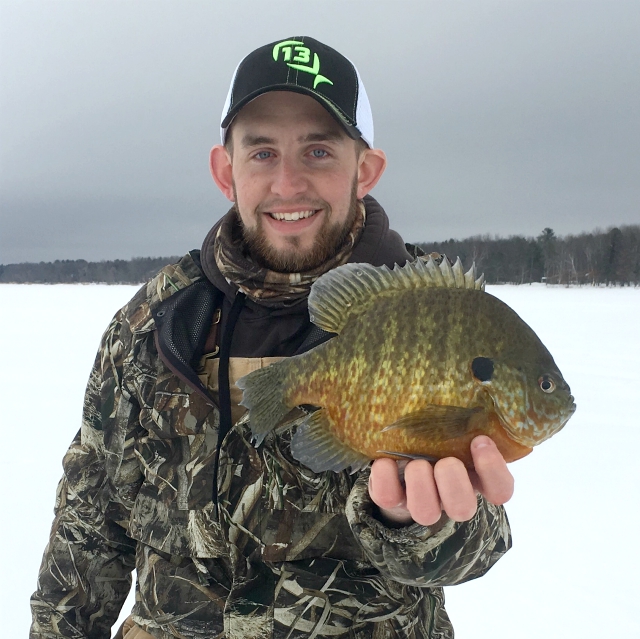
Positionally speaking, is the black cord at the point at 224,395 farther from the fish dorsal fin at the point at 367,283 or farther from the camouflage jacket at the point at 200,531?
the fish dorsal fin at the point at 367,283

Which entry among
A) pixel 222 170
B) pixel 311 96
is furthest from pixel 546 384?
pixel 222 170

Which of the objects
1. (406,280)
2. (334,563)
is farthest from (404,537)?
(406,280)

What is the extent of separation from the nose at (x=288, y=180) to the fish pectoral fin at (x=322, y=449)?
0.83 metres

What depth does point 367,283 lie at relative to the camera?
1.41 metres

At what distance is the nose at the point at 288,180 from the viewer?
1.84 m

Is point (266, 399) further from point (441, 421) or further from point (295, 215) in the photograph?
point (295, 215)

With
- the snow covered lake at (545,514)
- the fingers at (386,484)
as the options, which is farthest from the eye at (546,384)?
the snow covered lake at (545,514)

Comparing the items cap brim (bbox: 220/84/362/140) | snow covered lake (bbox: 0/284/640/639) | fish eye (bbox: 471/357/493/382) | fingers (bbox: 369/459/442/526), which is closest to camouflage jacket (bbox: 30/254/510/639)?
fingers (bbox: 369/459/442/526)

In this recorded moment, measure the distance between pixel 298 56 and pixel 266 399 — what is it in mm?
1221

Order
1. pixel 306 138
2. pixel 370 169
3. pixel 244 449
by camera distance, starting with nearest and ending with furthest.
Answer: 1. pixel 244 449
2. pixel 306 138
3. pixel 370 169

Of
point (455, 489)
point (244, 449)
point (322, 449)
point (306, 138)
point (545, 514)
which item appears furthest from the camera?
point (545, 514)

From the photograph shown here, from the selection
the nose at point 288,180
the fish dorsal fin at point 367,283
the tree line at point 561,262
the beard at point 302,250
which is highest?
the tree line at point 561,262

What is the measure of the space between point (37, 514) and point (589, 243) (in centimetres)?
3392

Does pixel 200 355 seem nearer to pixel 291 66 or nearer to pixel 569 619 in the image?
pixel 291 66
